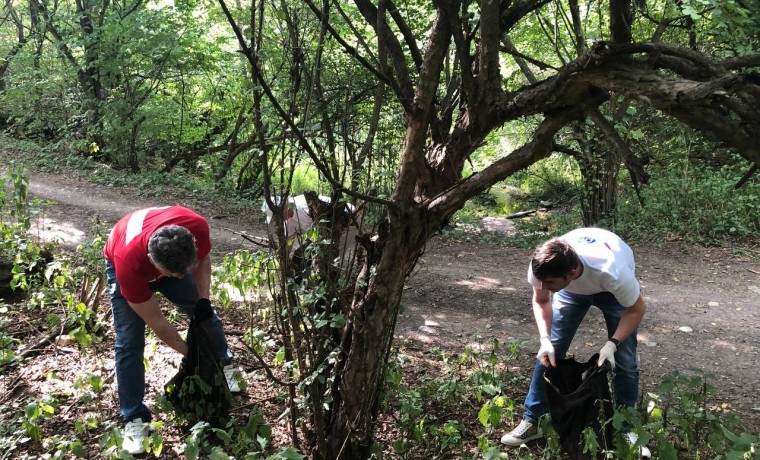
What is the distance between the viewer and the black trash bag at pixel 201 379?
278 centimetres

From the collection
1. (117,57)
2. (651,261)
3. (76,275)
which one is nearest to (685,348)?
(651,261)

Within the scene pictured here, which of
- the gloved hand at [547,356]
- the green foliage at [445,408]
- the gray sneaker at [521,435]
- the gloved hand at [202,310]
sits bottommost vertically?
the gray sneaker at [521,435]

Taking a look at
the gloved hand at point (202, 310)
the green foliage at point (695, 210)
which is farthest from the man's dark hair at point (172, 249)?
the green foliage at point (695, 210)

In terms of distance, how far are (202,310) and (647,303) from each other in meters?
4.57

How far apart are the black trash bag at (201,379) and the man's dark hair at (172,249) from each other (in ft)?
1.24

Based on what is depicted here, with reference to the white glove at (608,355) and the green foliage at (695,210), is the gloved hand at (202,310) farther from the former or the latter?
the green foliage at (695,210)

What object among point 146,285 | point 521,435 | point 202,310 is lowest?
point 521,435

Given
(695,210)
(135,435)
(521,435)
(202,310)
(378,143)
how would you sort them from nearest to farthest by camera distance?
(135,435)
(202,310)
(378,143)
(521,435)
(695,210)

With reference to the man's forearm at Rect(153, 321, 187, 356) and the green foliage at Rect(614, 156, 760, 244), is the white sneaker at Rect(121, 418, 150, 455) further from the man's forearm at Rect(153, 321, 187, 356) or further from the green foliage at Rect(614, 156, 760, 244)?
the green foliage at Rect(614, 156, 760, 244)

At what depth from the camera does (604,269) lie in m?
2.79

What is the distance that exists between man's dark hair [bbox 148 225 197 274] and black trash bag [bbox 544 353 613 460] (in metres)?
1.86

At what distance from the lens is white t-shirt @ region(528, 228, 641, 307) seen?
9.10ft

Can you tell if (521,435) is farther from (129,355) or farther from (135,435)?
(129,355)

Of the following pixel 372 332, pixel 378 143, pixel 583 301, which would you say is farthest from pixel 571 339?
pixel 378 143
